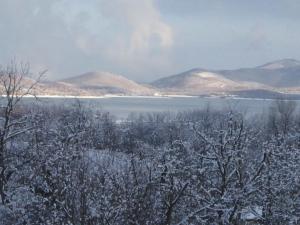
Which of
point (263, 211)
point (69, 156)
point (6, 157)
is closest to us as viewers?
point (69, 156)

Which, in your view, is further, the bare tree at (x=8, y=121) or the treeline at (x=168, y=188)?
the bare tree at (x=8, y=121)

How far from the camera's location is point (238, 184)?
10.6m

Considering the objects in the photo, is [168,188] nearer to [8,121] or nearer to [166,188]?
[166,188]

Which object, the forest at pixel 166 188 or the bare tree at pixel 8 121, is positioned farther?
the bare tree at pixel 8 121

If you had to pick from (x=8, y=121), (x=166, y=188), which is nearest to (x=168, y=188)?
(x=166, y=188)

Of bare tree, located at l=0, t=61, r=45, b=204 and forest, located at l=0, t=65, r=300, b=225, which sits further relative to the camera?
bare tree, located at l=0, t=61, r=45, b=204

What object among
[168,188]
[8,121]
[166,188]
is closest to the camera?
[168,188]

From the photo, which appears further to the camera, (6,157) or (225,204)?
(6,157)

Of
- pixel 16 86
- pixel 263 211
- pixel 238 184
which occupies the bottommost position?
pixel 263 211

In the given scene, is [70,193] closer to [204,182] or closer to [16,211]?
[16,211]

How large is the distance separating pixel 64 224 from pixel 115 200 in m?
1.08

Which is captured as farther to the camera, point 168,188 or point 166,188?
point 166,188

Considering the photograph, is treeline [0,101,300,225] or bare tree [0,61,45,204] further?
bare tree [0,61,45,204]

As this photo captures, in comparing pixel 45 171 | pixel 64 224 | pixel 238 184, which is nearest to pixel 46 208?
pixel 45 171
